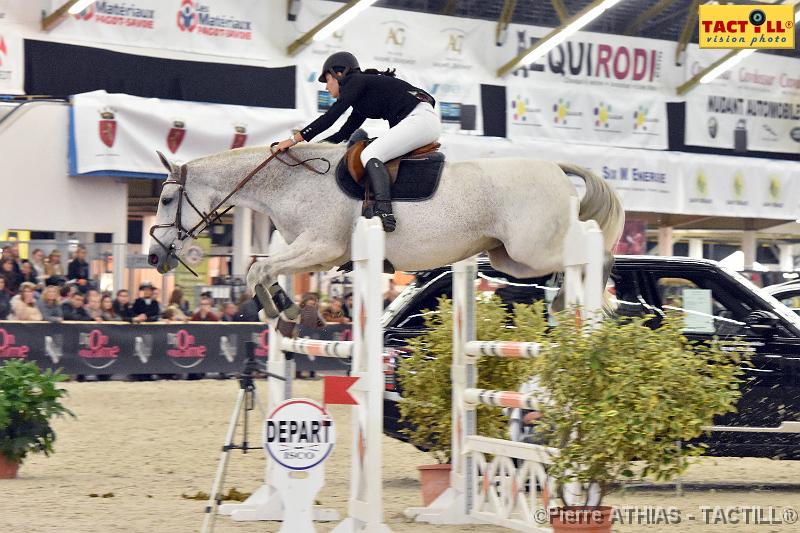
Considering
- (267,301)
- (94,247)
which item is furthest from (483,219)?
(94,247)

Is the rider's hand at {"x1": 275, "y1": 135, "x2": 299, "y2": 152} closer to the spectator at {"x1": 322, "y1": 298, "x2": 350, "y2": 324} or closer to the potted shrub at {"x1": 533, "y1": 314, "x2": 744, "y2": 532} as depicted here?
the potted shrub at {"x1": 533, "y1": 314, "x2": 744, "y2": 532}

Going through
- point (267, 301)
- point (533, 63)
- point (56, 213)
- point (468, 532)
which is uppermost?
point (533, 63)

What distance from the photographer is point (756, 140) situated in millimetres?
25406

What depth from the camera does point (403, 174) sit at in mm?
6441

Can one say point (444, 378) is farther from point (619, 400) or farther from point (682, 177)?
point (682, 177)

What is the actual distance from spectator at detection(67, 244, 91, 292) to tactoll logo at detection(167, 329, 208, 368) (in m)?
1.30

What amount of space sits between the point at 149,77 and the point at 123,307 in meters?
4.05

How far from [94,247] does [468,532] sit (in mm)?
11555

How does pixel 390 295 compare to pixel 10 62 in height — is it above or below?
below

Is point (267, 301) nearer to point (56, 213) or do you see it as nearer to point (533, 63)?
point (56, 213)

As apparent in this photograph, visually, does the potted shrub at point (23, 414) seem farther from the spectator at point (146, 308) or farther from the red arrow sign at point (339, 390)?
the spectator at point (146, 308)

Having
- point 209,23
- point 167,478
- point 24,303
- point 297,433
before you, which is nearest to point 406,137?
point 297,433

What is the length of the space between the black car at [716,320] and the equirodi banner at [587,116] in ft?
45.7

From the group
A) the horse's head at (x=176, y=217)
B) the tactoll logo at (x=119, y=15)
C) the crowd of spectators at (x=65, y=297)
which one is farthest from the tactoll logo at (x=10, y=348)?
the horse's head at (x=176, y=217)
